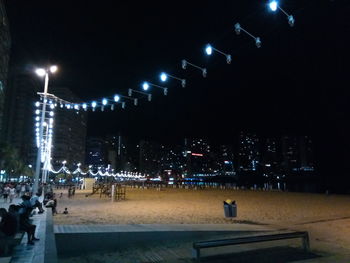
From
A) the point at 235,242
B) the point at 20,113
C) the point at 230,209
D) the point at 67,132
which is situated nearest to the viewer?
the point at 235,242

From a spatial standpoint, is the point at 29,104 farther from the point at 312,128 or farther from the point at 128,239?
the point at 128,239

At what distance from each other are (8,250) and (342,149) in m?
65.4

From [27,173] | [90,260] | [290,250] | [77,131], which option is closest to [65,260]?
[90,260]

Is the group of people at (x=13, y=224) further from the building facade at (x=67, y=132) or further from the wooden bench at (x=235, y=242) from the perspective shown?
the building facade at (x=67, y=132)

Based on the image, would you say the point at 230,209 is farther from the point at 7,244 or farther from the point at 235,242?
the point at 7,244

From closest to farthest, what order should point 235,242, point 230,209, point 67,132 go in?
Result: point 235,242 → point 230,209 → point 67,132

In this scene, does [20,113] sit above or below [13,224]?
above

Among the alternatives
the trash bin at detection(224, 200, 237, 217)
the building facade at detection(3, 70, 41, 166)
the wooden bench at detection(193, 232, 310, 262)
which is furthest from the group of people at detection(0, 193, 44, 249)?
the building facade at detection(3, 70, 41, 166)

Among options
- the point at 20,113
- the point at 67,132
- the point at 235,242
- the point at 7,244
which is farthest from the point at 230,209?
the point at 67,132

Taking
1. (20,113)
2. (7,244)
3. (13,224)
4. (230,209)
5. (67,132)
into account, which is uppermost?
(20,113)

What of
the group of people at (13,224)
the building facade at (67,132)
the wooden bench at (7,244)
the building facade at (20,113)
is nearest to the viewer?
the wooden bench at (7,244)

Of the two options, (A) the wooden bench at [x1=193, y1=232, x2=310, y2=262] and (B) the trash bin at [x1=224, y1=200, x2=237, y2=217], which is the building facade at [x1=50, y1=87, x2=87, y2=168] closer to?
(B) the trash bin at [x1=224, y1=200, x2=237, y2=217]

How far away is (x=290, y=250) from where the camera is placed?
8992 mm

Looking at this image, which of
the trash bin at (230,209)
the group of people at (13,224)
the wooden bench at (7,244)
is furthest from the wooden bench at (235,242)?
the trash bin at (230,209)
